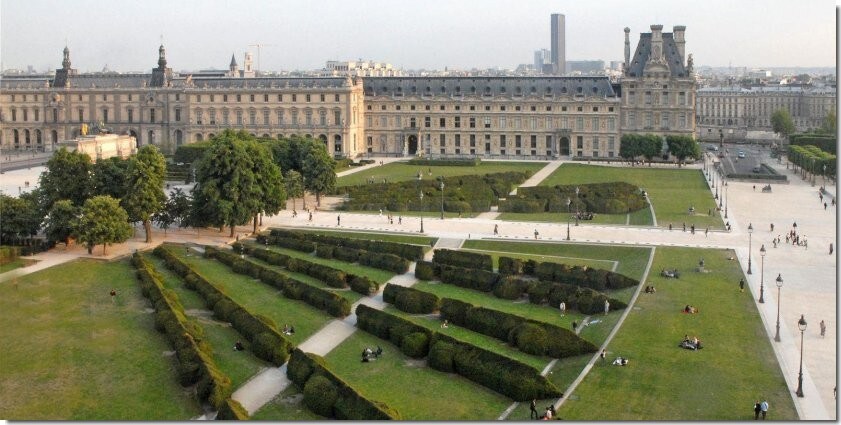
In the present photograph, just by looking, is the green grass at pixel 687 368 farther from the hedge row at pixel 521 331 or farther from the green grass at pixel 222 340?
the green grass at pixel 222 340

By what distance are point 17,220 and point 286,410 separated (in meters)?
35.2

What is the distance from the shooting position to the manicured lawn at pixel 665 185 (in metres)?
73.5

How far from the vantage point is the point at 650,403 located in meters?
33.2

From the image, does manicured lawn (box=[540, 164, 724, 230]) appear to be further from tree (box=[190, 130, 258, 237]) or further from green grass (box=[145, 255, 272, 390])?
green grass (box=[145, 255, 272, 390])

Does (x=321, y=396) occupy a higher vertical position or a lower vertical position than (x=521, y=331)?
lower

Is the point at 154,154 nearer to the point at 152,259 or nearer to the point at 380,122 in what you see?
the point at 152,259

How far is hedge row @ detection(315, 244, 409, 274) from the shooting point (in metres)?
54.8

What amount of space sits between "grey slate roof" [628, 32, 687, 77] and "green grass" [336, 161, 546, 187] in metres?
18.6

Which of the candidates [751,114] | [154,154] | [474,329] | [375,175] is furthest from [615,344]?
[751,114]

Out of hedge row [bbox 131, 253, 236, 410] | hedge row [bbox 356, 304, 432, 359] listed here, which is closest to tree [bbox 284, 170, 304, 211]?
hedge row [bbox 131, 253, 236, 410]

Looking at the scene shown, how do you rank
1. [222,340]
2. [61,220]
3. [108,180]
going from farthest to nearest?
[108,180]
[61,220]
[222,340]

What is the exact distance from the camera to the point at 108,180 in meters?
65.3

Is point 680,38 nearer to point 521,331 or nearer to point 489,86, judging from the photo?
point 489,86

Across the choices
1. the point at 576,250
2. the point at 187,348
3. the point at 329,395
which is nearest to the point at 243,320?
the point at 187,348
